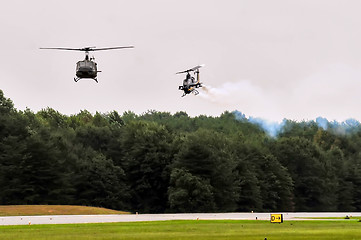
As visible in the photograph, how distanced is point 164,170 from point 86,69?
73316mm

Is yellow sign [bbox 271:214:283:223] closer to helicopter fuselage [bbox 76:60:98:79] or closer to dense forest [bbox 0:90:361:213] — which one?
helicopter fuselage [bbox 76:60:98:79]

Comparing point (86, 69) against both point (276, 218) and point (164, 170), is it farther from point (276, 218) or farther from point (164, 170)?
point (164, 170)

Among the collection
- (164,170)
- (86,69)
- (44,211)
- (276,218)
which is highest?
(86,69)

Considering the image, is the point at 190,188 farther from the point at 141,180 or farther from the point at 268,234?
the point at 268,234

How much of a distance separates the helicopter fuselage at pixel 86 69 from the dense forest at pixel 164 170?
2172 inches

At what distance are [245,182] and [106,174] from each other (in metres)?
31.4

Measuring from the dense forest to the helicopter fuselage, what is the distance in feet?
181

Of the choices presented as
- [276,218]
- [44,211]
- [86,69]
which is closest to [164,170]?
[44,211]

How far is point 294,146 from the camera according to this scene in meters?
170

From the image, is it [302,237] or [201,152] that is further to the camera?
[201,152]

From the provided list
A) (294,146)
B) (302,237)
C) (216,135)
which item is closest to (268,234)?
(302,237)

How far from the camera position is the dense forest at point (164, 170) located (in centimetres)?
12938

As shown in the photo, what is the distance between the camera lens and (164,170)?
144 metres

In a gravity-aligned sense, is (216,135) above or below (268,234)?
above
